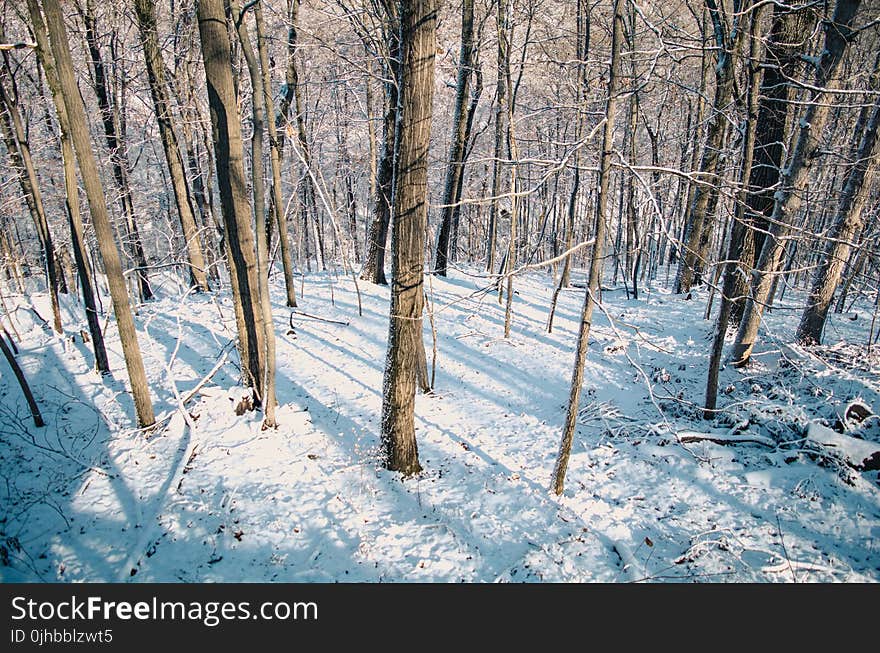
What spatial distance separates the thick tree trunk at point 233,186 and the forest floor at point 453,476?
0.85 metres

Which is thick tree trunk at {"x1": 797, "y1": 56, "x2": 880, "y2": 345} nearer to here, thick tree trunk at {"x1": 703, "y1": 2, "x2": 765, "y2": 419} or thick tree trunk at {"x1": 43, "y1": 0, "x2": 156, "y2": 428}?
thick tree trunk at {"x1": 703, "y1": 2, "x2": 765, "y2": 419}

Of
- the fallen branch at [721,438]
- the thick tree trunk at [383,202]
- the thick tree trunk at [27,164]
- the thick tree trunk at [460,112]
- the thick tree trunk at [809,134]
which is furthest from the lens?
the thick tree trunk at [460,112]

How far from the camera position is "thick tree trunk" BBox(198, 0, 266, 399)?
5453mm

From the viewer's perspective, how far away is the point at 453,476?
18.7 ft

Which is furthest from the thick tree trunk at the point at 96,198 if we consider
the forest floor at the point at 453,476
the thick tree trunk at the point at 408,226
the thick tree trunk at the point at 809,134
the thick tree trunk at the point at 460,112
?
the thick tree trunk at the point at 809,134

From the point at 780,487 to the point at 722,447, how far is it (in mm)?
843

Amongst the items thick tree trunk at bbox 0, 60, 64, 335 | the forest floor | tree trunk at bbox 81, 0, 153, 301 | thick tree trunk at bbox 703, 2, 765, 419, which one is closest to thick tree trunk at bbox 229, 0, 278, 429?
the forest floor

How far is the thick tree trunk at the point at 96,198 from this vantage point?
16.8 ft

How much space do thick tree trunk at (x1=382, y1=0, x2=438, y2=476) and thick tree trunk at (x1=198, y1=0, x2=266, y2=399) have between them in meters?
2.63

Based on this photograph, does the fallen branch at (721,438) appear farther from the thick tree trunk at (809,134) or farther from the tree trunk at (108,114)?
the tree trunk at (108,114)

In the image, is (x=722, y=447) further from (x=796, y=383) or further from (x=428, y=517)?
(x=428, y=517)

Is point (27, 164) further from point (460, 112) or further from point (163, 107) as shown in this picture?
point (460, 112)

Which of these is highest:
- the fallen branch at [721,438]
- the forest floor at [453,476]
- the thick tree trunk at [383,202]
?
the thick tree trunk at [383,202]
